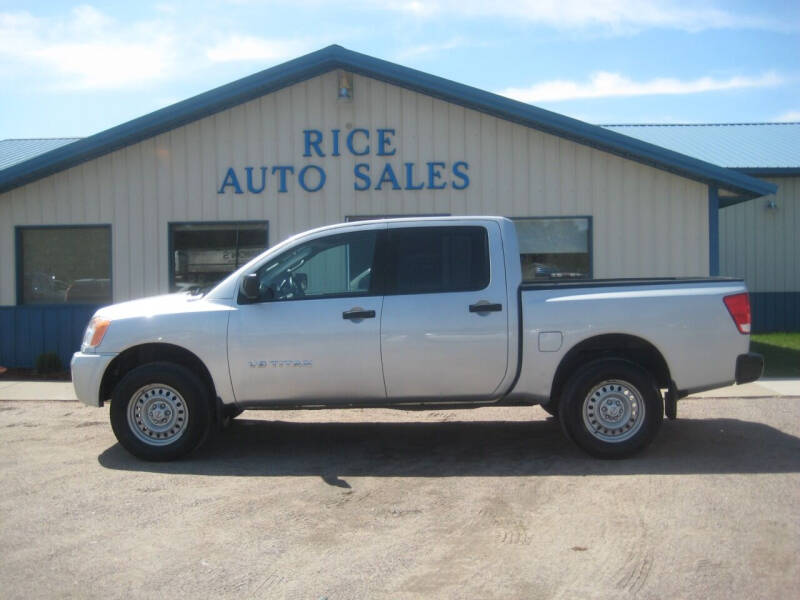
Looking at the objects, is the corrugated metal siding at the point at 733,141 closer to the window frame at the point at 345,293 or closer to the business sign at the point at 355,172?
the business sign at the point at 355,172

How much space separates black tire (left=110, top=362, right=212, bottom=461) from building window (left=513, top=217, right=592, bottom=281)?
6897 mm

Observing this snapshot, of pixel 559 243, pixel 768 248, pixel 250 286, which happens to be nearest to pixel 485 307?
pixel 250 286

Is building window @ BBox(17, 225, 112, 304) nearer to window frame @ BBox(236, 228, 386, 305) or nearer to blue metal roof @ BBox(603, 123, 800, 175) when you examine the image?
window frame @ BBox(236, 228, 386, 305)

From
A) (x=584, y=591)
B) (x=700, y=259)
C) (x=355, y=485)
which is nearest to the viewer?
(x=584, y=591)

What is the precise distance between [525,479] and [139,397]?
10.9 feet

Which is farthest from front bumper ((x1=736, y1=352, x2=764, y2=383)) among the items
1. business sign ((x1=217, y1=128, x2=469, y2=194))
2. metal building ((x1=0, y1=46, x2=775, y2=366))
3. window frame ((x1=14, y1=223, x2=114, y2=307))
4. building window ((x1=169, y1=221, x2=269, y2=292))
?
window frame ((x1=14, y1=223, x2=114, y2=307))

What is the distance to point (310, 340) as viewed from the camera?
23.2ft

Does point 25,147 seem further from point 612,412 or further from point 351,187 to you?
point 612,412

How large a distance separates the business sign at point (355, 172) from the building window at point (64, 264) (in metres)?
2.29

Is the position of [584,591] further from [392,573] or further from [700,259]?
[700,259]

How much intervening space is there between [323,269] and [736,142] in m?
16.1

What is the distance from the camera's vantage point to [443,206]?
13.0 metres

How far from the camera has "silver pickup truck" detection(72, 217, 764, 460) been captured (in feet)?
23.2

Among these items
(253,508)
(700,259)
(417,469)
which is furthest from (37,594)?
(700,259)
